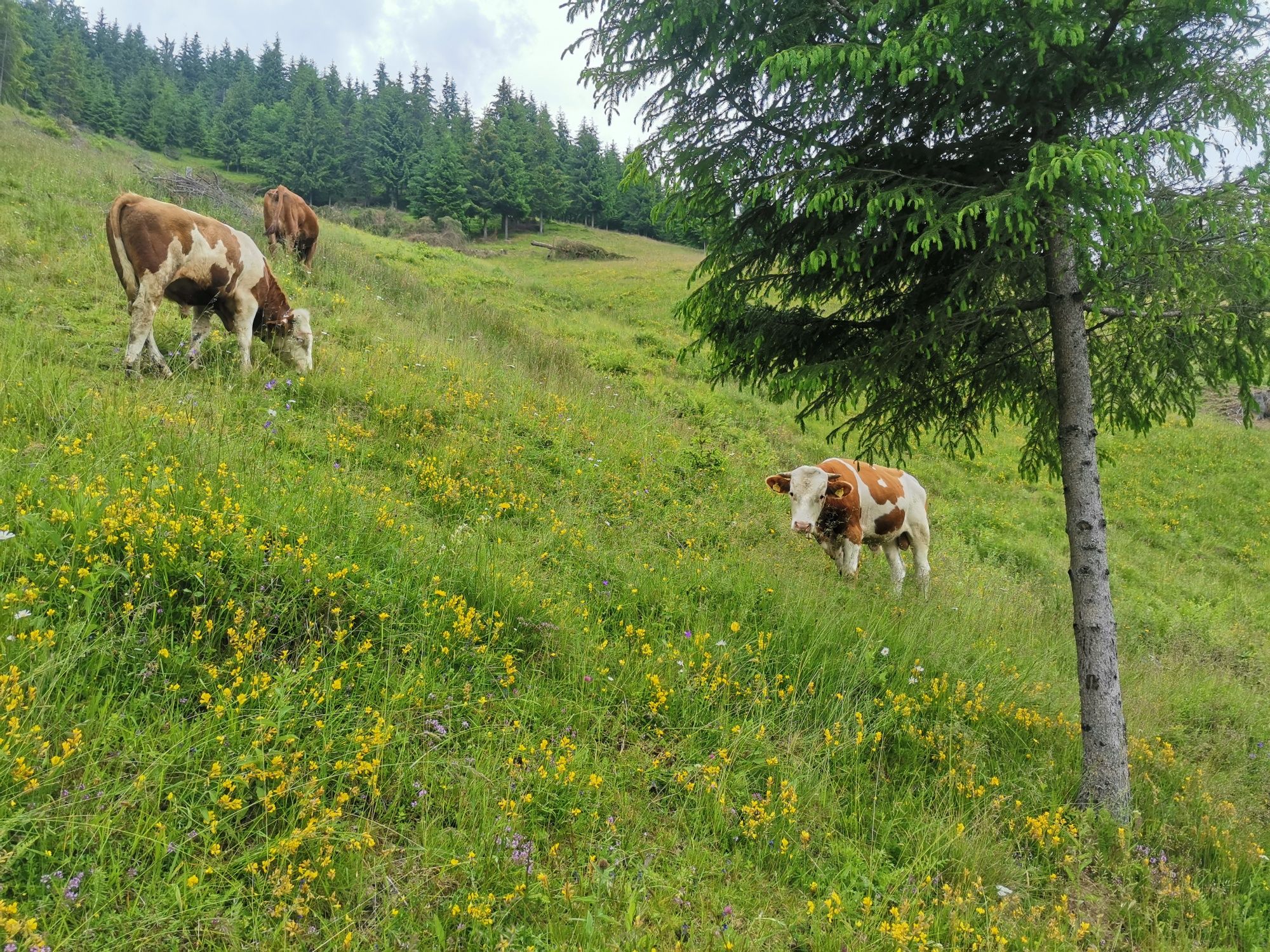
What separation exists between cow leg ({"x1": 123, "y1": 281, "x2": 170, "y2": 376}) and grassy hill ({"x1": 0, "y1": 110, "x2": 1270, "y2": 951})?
0.21 m

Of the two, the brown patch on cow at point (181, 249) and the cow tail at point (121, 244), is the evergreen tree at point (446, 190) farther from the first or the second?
the cow tail at point (121, 244)

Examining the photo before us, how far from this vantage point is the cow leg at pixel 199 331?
6573 millimetres

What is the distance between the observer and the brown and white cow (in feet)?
20.4

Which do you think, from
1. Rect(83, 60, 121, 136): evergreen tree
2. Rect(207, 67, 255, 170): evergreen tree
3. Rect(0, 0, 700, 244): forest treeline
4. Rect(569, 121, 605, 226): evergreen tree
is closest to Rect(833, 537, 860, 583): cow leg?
Rect(0, 0, 700, 244): forest treeline

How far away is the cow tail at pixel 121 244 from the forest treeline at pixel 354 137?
5707 centimetres

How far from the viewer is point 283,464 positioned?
15.5ft

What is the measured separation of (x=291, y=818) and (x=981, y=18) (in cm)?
528

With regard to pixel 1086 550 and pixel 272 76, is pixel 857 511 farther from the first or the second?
pixel 272 76

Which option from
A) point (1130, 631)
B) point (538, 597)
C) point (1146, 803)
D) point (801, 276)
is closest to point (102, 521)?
point (538, 597)

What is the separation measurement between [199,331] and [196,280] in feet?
2.09


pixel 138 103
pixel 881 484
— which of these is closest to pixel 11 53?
pixel 138 103

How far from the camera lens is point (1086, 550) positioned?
162 inches

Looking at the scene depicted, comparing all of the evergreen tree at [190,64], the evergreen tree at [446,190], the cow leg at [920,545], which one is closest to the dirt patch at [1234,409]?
Answer: the cow leg at [920,545]

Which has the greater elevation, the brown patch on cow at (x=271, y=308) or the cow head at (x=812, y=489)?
the brown patch on cow at (x=271, y=308)
